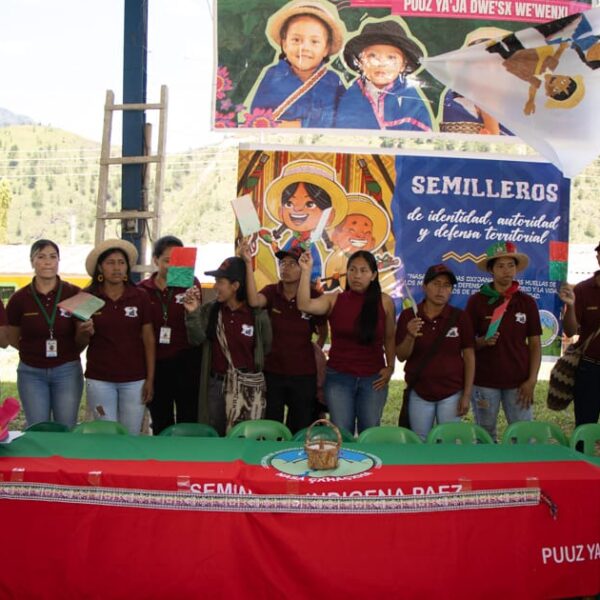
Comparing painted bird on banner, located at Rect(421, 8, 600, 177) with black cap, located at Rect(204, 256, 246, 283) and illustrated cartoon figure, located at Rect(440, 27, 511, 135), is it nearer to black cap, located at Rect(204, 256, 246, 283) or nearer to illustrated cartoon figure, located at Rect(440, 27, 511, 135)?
illustrated cartoon figure, located at Rect(440, 27, 511, 135)

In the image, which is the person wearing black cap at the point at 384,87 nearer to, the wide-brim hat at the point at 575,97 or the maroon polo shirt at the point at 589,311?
the wide-brim hat at the point at 575,97

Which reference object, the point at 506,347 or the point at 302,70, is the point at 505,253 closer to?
the point at 506,347

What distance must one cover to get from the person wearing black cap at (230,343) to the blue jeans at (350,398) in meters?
0.44

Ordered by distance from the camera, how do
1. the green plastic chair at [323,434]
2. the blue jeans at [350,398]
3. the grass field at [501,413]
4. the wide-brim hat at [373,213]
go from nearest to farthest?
1. the green plastic chair at [323,434]
2. the blue jeans at [350,398]
3. the wide-brim hat at [373,213]
4. the grass field at [501,413]

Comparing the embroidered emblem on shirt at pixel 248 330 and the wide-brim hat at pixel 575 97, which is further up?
the wide-brim hat at pixel 575 97

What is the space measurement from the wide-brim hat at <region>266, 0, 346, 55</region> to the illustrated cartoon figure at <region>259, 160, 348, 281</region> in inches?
40.5

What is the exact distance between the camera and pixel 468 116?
20.1ft

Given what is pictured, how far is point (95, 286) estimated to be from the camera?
4.55 metres

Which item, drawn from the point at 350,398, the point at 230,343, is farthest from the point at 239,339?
the point at 350,398

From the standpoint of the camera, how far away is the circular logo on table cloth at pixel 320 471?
9.66 feet

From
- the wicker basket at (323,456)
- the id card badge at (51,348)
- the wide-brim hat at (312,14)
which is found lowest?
the wicker basket at (323,456)

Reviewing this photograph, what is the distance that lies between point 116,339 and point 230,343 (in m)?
0.70

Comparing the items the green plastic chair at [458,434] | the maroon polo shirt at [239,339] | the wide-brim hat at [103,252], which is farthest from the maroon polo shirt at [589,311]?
the wide-brim hat at [103,252]

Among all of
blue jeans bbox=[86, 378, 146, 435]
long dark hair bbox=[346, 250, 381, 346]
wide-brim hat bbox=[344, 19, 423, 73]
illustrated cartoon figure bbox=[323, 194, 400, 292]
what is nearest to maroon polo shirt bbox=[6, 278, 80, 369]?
blue jeans bbox=[86, 378, 146, 435]
